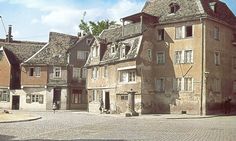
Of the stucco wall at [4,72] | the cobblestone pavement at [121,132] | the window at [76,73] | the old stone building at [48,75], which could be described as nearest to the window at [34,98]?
the old stone building at [48,75]

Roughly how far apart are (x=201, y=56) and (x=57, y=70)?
90.0 ft

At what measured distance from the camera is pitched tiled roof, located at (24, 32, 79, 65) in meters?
63.0

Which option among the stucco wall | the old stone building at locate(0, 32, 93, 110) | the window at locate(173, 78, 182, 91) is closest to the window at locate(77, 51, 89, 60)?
the old stone building at locate(0, 32, 93, 110)

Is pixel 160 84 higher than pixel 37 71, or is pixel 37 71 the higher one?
pixel 37 71

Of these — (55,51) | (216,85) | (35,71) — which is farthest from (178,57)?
(35,71)

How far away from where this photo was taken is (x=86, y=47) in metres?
65.4

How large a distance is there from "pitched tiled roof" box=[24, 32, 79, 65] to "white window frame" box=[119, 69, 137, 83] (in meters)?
17.5

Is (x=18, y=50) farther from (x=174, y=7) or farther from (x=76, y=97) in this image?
(x=174, y=7)

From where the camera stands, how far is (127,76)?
47.5 metres

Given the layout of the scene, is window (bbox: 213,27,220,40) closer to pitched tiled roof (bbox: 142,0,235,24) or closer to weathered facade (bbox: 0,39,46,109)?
pitched tiled roof (bbox: 142,0,235,24)

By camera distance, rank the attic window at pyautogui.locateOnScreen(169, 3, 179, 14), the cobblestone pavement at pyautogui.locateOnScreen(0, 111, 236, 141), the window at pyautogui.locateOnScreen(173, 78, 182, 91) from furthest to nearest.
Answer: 1. the attic window at pyautogui.locateOnScreen(169, 3, 179, 14)
2. the window at pyautogui.locateOnScreen(173, 78, 182, 91)
3. the cobblestone pavement at pyautogui.locateOnScreen(0, 111, 236, 141)

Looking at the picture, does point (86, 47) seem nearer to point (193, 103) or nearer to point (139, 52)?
point (139, 52)

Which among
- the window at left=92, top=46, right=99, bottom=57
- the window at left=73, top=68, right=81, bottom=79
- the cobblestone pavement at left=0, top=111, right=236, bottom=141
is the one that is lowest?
the cobblestone pavement at left=0, top=111, right=236, bottom=141

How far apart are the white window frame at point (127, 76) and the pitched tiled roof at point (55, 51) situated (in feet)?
57.5
